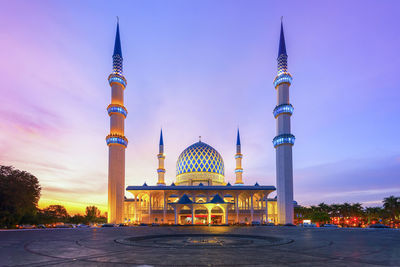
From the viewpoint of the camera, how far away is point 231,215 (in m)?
54.9

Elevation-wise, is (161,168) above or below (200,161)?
below

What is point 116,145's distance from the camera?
50375 mm

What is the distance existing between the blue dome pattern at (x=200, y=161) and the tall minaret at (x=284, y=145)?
18.5 m

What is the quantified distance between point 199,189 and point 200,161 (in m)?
10.6

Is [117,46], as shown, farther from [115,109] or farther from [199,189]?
[199,189]

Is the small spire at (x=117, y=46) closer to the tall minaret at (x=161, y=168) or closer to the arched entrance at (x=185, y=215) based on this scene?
the tall minaret at (x=161, y=168)

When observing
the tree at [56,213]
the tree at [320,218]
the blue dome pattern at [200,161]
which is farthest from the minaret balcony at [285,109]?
the tree at [56,213]

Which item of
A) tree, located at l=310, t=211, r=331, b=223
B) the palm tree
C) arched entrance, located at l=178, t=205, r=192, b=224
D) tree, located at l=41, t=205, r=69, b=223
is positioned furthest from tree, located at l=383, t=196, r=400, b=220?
tree, located at l=41, t=205, r=69, b=223

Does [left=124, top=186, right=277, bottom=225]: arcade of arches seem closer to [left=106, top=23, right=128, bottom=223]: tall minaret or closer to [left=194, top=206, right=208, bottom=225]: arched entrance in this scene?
[left=194, top=206, right=208, bottom=225]: arched entrance

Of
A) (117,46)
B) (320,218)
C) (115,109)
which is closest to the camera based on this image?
(115,109)

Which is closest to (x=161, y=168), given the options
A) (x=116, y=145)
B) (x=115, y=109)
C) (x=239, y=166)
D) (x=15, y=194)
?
(x=239, y=166)

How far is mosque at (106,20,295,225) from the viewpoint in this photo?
4812 cm

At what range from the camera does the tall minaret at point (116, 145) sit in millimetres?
48188

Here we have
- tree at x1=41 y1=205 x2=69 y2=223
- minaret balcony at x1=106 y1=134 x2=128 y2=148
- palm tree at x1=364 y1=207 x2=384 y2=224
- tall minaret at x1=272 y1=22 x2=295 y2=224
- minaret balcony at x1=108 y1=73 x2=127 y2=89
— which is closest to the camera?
tall minaret at x1=272 y1=22 x2=295 y2=224
